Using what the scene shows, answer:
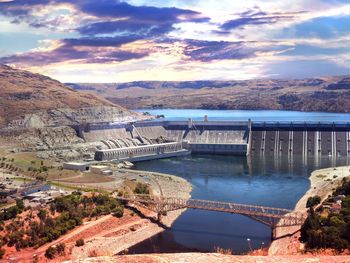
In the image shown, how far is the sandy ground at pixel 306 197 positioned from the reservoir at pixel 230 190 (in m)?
1.14

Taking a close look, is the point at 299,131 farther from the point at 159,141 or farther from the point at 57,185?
the point at 57,185

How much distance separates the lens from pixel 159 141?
11394 centimetres

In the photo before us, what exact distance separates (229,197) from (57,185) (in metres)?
21.1

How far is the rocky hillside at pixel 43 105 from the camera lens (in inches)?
4801

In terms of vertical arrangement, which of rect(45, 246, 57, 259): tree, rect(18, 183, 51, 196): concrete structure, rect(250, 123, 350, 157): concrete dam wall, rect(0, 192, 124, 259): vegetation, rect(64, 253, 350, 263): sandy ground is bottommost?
rect(45, 246, 57, 259): tree

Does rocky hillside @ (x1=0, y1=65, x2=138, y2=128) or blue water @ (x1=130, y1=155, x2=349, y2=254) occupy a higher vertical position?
rocky hillside @ (x1=0, y1=65, x2=138, y2=128)

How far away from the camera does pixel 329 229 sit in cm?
3697

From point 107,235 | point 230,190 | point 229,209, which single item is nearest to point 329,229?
point 229,209

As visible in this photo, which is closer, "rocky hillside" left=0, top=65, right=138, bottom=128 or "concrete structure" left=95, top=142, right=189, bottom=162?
"concrete structure" left=95, top=142, right=189, bottom=162

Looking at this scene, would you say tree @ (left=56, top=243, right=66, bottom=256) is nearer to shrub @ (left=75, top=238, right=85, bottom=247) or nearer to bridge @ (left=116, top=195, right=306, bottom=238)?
shrub @ (left=75, top=238, right=85, bottom=247)

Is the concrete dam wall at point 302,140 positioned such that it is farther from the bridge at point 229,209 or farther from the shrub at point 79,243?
the shrub at point 79,243

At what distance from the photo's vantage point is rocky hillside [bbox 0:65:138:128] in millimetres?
121938

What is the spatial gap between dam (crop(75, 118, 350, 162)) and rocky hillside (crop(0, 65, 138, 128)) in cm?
1575

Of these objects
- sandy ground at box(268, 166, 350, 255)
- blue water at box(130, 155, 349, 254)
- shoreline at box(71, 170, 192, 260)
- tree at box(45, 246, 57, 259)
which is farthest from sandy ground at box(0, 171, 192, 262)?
sandy ground at box(268, 166, 350, 255)
